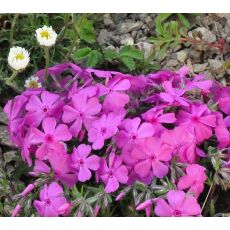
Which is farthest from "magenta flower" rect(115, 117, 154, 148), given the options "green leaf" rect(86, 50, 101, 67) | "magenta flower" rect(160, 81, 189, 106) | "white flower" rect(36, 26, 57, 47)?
"green leaf" rect(86, 50, 101, 67)

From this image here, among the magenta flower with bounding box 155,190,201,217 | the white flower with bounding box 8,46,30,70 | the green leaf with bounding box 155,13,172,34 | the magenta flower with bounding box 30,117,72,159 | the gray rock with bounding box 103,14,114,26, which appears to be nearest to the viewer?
the magenta flower with bounding box 155,190,201,217

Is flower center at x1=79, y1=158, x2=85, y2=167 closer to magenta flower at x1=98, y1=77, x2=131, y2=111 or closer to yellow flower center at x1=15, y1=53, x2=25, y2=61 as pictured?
magenta flower at x1=98, y1=77, x2=131, y2=111

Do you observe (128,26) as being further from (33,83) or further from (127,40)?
(33,83)

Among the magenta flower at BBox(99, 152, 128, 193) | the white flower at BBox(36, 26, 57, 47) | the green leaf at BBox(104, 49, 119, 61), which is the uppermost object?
the white flower at BBox(36, 26, 57, 47)

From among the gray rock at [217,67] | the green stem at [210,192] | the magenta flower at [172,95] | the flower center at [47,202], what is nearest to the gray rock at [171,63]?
the gray rock at [217,67]

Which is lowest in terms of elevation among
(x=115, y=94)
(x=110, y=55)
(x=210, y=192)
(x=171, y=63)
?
(x=210, y=192)

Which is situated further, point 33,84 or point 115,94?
point 33,84

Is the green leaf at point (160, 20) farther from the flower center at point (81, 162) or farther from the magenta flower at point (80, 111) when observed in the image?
the flower center at point (81, 162)

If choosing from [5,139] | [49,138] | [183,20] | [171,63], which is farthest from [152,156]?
[183,20]
